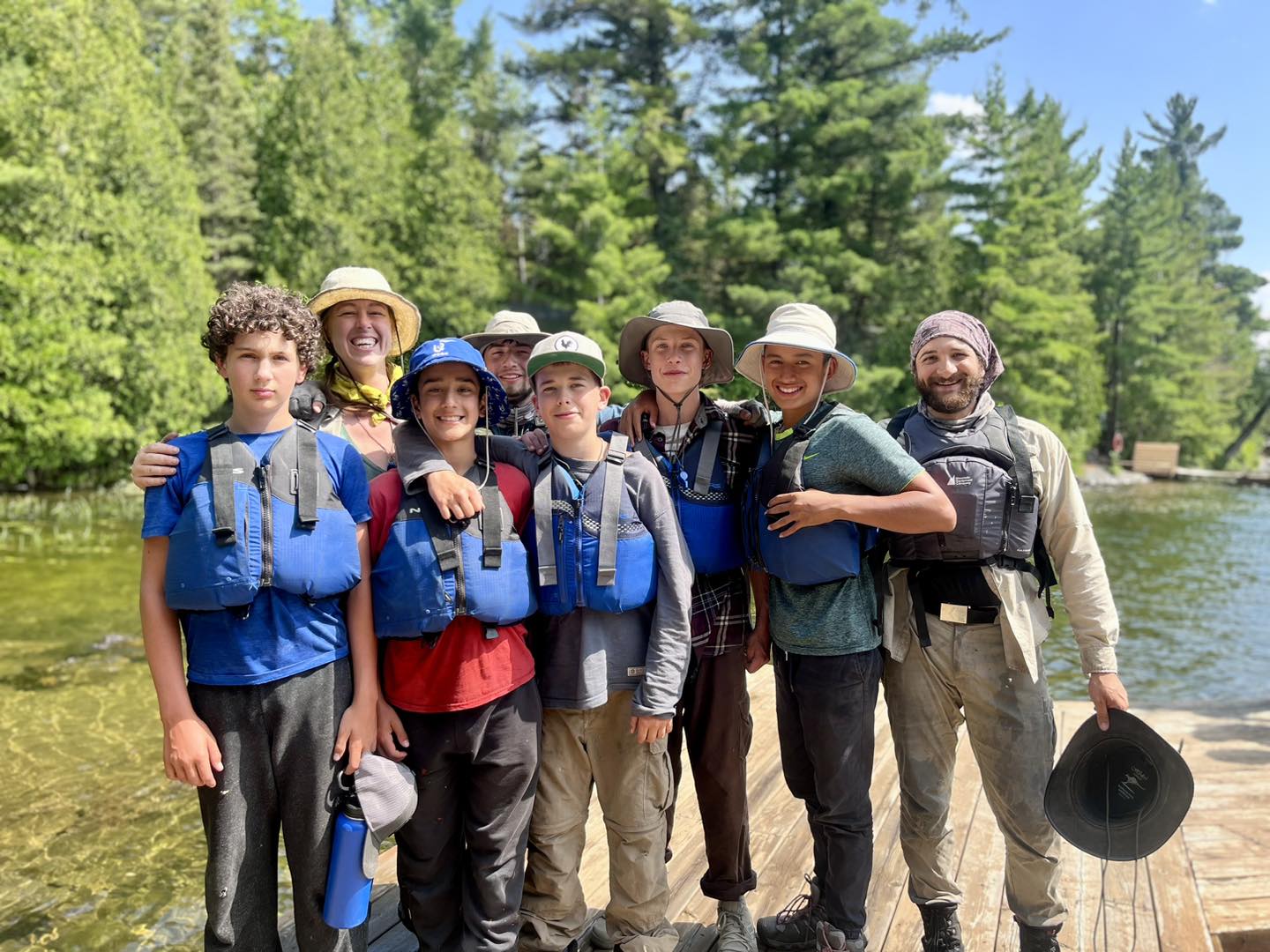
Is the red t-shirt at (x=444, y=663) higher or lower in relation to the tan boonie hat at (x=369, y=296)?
lower

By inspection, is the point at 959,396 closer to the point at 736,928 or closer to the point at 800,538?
the point at 800,538

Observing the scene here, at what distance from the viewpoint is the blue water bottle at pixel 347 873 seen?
2410 millimetres

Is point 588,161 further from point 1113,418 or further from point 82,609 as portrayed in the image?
point 1113,418

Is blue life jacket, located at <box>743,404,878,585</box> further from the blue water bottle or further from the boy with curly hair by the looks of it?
the blue water bottle

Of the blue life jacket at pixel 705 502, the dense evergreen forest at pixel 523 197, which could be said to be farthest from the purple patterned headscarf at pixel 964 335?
the dense evergreen forest at pixel 523 197

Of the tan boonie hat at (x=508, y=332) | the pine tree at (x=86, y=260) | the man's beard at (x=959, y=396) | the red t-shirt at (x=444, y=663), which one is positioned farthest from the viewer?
the pine tree at (x=86, y=260)

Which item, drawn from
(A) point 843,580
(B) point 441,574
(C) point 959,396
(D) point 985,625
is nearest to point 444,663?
(B) point 441,574

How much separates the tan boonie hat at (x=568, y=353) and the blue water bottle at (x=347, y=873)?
1.49 meters

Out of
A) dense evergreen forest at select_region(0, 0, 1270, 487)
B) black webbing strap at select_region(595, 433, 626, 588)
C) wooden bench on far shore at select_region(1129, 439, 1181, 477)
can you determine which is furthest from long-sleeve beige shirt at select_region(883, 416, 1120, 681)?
wooden bench on far shore at select_region(1129, 439, 1181, 477)

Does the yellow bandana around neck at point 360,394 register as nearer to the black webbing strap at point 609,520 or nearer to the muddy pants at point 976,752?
the black webbing strap at point 609,520

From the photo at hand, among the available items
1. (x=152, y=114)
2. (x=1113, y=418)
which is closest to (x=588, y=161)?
(x=152, y=114)

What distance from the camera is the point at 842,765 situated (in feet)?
9.53

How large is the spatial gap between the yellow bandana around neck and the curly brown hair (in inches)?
26.1

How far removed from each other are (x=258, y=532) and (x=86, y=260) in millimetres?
21471
